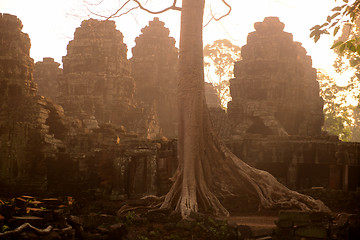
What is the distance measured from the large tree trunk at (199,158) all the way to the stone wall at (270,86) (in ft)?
45.7

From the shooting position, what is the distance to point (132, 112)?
27.0m

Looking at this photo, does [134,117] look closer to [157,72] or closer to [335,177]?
[157,72]

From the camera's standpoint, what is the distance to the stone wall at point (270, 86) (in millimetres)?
25141

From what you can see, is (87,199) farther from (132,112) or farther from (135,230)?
(132,112)

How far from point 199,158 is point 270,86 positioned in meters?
16.1

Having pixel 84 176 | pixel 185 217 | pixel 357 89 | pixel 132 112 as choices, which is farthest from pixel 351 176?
pixel 357 89

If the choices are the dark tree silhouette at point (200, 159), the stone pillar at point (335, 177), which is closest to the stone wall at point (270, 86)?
the stone pillar at point (335, 177)

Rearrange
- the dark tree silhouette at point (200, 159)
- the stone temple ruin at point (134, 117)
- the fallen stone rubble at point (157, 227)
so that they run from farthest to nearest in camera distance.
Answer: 1. the stone temple ruin at point (134, 117)
2. the dark tree silhouette at point (200, 159)
3. the fallen stone rubble at point (157, 227)

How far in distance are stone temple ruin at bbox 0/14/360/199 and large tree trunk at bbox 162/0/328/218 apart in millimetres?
2221

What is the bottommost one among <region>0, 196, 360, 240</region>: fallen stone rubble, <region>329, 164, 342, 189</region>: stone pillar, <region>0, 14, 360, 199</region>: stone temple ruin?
<region>0, 196, 360, 240</region>: fallen stone rubble

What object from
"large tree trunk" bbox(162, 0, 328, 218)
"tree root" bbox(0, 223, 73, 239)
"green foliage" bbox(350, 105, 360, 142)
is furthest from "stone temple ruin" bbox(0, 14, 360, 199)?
"green foliage" bbox(350, 105, 360, 142)

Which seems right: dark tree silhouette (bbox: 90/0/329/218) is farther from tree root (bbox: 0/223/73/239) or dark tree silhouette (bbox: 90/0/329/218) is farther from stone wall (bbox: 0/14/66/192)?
stone wall (bbox: 0/14/66/192)

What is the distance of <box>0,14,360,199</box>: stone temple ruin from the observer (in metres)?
13.8

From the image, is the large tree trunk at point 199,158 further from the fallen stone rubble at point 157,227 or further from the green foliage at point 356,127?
the green foliage at point 356,127
